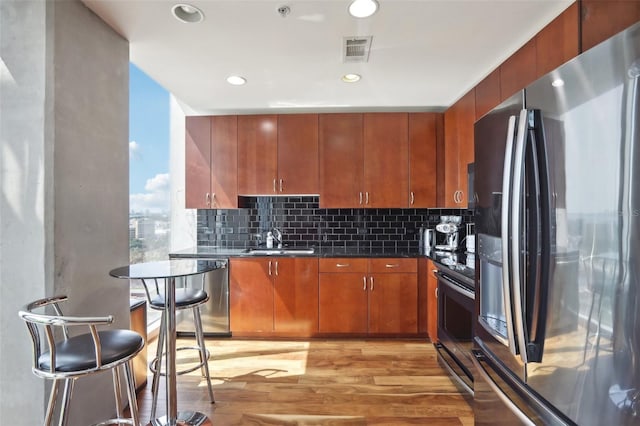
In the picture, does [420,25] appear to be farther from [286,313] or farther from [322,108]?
[286,313]

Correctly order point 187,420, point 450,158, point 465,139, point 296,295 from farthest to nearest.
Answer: point 296,295
point 450,158
point 465,139
point 187,420

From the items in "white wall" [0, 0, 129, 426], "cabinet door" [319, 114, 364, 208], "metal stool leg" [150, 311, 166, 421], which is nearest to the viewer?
"white wall" [0, 0, 129, 426]

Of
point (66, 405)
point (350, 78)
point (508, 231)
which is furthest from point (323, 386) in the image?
point (350, 78)

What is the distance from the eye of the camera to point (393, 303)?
3.28m

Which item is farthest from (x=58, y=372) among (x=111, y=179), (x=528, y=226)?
(x=528, y=226)

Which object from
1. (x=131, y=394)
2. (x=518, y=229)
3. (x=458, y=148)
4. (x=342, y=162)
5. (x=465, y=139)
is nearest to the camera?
(x=518, y=229)

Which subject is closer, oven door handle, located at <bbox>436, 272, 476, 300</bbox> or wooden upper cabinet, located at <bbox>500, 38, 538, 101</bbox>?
wooden upper cabinet, located at <bbox>500, 38, 538, 101</bbox>

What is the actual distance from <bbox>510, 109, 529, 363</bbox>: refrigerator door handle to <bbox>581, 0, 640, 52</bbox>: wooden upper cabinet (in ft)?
2.89

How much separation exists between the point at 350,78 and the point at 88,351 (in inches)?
99.5

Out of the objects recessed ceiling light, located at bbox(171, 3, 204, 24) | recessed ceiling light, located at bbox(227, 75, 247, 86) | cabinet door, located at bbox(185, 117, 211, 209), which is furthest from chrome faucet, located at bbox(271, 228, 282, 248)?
recessed ceiling light, located at bbox(171, 3, 204, 24)

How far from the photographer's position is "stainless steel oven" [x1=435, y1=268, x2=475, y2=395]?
2186mm

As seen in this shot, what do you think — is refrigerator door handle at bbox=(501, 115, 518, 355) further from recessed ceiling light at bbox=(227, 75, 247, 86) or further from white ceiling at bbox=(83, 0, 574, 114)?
recessed ceiling light at bbox=(227, 75, 247, 86)

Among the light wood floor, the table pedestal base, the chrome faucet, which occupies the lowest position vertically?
the light wood floor

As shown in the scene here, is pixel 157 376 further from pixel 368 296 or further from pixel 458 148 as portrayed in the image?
pixel 458 148
